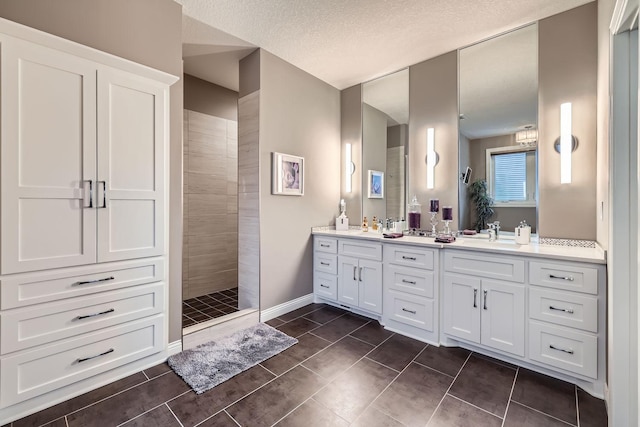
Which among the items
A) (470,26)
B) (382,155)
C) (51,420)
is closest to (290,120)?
(382,155)

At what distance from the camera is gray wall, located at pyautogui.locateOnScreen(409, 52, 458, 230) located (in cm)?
296

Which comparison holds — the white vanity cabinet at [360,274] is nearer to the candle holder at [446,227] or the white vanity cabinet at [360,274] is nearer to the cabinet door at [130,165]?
the candle holder at [446,227]

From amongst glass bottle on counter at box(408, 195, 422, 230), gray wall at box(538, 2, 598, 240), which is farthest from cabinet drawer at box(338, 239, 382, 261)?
gray wall at box(538, 2, 598, 240)

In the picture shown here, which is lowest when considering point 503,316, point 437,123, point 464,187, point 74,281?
point 503,316

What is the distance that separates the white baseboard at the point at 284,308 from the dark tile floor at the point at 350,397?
0.75m

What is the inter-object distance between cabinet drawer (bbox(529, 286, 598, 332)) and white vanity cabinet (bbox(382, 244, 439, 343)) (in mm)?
703

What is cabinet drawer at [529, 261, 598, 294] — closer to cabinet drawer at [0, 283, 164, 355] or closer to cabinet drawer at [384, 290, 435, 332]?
cabinet drawer at [384, 290, 435, 332]

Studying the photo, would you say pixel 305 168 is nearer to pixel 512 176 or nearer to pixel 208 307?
pixel 208 307

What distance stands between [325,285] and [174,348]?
5.62 ft

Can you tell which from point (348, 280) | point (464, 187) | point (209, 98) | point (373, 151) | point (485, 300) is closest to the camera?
point (485, 300)

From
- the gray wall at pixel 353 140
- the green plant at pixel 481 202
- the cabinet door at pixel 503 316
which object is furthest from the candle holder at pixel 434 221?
the gray wall at pixel 353 140

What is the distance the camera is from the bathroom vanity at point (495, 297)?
1.83 metres

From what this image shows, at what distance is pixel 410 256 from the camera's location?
2.61 meters

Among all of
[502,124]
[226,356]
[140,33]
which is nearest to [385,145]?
[502,124]
